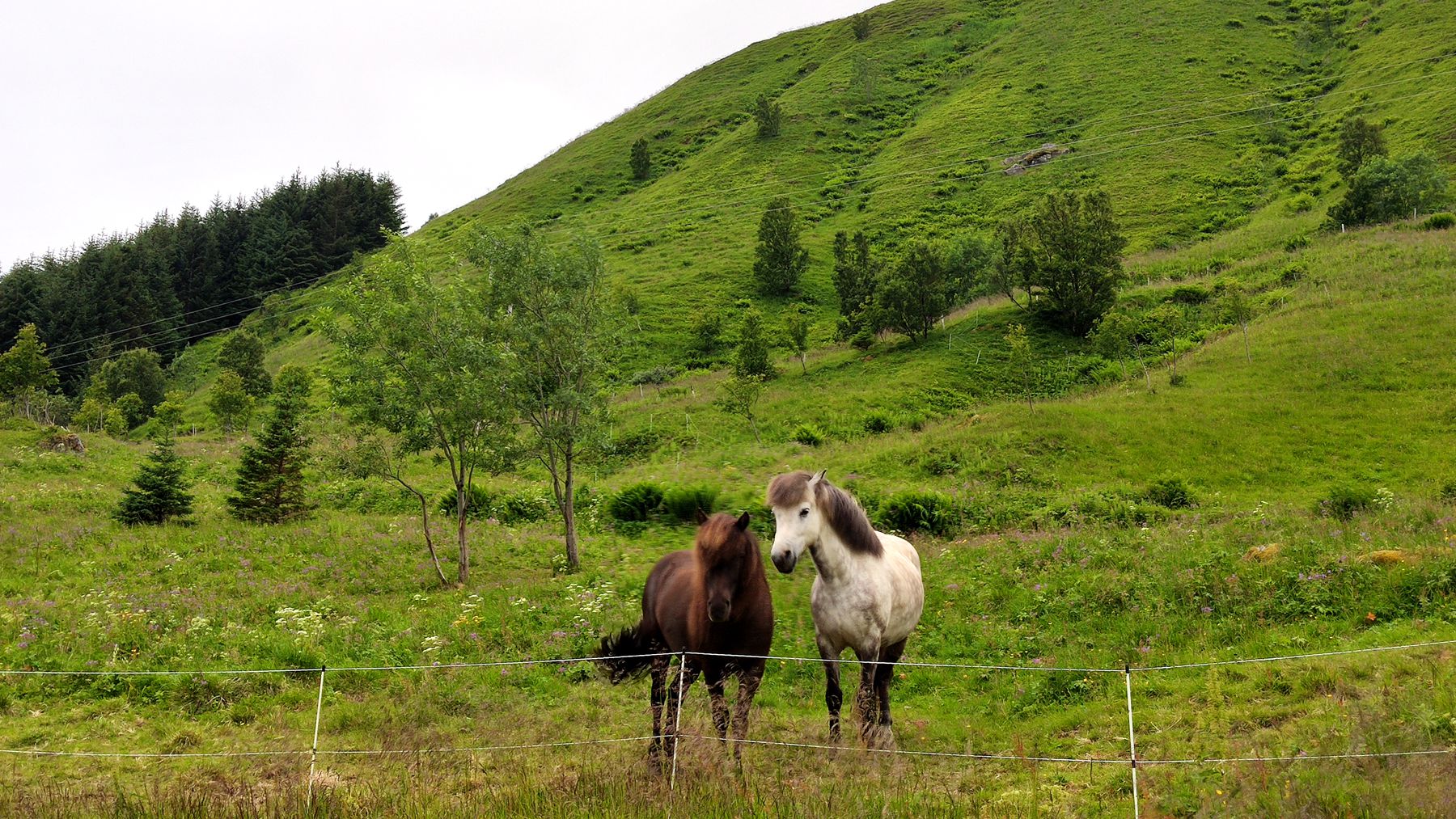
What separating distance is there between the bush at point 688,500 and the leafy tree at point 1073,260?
2826 cm

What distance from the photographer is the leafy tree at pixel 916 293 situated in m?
43.3

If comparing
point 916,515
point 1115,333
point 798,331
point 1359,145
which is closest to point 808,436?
point 798,331

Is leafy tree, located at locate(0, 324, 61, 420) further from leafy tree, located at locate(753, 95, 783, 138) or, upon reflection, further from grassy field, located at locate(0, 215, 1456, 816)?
leafy tree, located at locate(753, 95, 783, 138)

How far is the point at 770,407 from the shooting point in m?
36.7

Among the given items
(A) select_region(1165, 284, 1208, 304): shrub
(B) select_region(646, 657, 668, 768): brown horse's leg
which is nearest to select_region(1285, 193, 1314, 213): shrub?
(A) select_region(1165, 284, 1208, 304): shrub

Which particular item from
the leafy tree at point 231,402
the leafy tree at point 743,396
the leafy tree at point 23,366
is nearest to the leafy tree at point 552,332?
the leafy tree at point 743,396

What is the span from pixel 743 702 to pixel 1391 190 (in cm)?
5560

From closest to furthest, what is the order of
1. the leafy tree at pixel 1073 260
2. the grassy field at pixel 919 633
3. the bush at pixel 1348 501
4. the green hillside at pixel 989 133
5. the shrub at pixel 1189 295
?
the grassy field at pixel 919 633
the bush at pixel 1348 501
the shrub at pixel 1189 295
the leafy tree at pixel 1073 260
the green hillside at pixel 989 133

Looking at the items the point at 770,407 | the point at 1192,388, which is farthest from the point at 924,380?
the point at 1192,388

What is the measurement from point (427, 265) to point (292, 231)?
93597 mm

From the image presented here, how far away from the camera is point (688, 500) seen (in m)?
21.2

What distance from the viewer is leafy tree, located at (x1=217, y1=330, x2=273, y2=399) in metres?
57.2

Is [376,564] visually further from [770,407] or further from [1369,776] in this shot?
[770,407]

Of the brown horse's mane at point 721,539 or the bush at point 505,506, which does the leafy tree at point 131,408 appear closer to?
the bush at point 505,506
